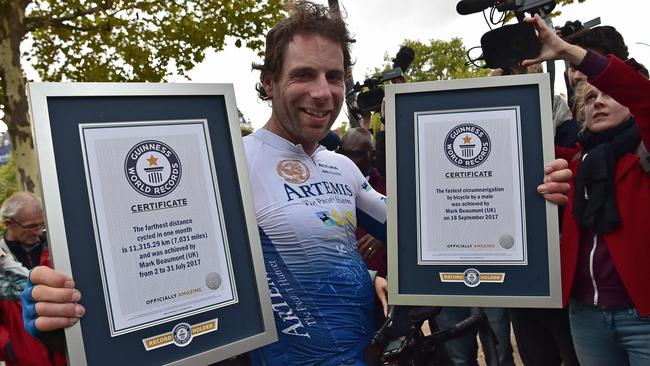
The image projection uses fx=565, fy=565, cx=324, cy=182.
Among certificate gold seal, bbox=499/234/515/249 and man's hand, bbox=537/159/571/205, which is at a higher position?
man's hand, bbox=537/159/571/205

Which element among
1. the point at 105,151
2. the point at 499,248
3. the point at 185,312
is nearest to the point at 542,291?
the point at 499,248

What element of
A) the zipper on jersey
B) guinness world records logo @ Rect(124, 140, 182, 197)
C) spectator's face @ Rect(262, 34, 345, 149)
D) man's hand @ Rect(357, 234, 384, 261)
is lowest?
the zipper on jersey

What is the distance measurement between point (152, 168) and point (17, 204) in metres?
3.59

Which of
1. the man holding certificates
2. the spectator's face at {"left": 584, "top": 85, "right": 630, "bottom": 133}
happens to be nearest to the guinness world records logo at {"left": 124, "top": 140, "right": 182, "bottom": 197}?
the man holding certificates

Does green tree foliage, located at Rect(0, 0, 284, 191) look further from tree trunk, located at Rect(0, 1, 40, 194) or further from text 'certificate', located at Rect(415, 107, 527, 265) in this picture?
text 'certificate', located at Rect(415, 107, 527, 265)

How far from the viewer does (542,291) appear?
6.44 ft

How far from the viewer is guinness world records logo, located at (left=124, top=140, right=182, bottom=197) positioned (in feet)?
5.15

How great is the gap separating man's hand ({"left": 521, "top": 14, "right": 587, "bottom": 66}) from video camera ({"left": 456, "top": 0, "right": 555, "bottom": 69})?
23mm

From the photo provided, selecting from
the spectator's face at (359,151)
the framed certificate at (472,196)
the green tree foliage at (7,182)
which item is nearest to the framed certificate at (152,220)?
the framed certificate at (472,196)

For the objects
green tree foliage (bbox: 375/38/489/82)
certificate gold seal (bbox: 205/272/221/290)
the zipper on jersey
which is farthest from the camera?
green tree foliage (bbox: 375/38/489/82)

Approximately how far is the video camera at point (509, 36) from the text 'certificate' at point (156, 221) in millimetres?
1418

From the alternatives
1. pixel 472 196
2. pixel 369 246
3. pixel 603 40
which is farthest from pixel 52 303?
pixel 603 40

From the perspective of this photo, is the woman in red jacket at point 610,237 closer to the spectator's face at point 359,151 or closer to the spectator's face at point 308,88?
the spectator's face at point 308,88

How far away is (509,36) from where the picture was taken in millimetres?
2408
